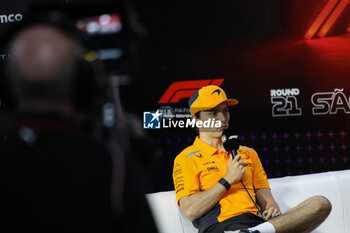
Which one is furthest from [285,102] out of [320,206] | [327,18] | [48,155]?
[48,155]

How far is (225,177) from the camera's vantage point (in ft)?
8.72

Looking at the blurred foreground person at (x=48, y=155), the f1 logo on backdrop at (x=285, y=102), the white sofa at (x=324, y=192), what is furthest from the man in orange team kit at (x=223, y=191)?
the blurred foreground person at (x=48, y=155)

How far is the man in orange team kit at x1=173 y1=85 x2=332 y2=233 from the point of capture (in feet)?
8.62

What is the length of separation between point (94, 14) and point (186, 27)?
2.71m

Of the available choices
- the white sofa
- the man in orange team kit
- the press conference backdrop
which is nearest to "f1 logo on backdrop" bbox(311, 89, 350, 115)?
the press conference backdrop

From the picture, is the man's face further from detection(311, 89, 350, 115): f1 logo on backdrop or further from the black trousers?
detection(311, 89, 350, 115): f1 logo on backdrop

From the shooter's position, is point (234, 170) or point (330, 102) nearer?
point (234, 170)

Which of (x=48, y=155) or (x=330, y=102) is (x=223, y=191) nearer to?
(x=330, y=102)

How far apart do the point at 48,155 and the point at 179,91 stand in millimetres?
2836

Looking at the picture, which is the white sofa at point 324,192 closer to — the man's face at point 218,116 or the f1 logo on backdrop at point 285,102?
the man's face at point 218,116

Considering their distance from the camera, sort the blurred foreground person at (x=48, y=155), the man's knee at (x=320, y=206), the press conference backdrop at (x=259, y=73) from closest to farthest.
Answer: the blurred foreground person at (x=48, y=155)
the man's knee at (x=320, y=206)
the press conference backdrop at (x=259, y=73)

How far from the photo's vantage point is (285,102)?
12.3ft

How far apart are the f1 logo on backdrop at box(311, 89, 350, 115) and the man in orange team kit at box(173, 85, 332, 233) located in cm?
105

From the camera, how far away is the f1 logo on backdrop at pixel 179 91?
3.62 m
